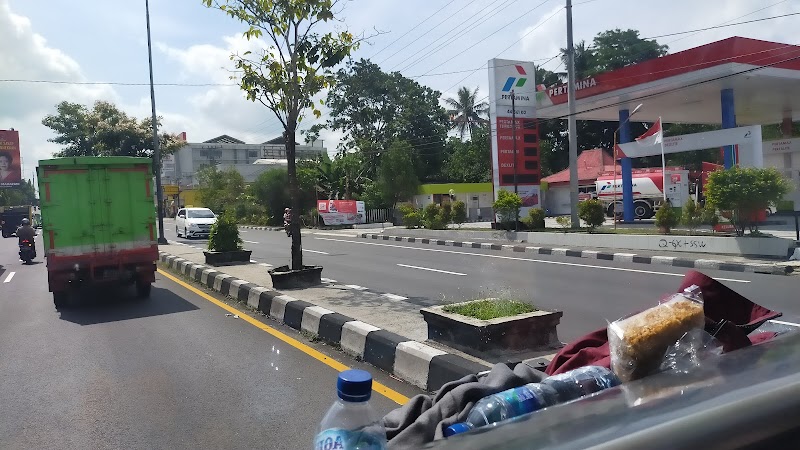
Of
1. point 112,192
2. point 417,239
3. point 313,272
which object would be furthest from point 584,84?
point 112,192

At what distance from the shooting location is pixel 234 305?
9.05 meters

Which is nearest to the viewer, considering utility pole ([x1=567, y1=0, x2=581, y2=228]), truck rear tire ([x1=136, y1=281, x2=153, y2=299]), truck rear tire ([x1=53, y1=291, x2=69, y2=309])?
truck rear tire ([x1=53, y1=291, x2=69, y2=309])

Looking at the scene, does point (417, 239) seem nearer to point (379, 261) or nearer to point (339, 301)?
point (379, 261)

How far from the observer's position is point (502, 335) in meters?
4.89

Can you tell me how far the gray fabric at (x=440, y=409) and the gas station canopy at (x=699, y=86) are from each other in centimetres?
1904

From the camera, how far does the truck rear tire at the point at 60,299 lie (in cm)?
939

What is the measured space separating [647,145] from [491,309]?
57.8 ft

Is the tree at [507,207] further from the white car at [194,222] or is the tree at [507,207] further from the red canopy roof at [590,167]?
the red canopy roof at [590,167]

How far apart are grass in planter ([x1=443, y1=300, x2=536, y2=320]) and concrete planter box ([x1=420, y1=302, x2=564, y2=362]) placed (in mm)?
111

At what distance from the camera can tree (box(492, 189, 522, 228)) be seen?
1992 centimetres

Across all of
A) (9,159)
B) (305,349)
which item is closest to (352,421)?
(305,349)

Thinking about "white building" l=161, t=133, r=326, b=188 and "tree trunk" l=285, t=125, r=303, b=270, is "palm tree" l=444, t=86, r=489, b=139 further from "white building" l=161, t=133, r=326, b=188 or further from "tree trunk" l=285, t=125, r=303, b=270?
"tree trunk" l=285, t=125, r=303, b=270

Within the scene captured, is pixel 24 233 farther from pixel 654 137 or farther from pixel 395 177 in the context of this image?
pixel 395 177

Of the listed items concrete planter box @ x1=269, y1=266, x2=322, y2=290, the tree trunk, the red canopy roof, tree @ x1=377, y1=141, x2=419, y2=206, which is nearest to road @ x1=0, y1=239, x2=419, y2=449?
concrete planter box @ x1=269, y1=266, x2=322, y2=290
